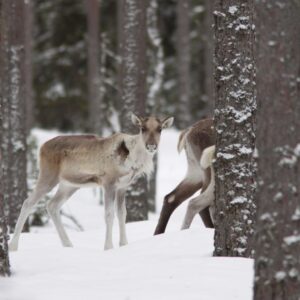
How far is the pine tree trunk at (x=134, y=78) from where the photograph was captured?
13.6 meters

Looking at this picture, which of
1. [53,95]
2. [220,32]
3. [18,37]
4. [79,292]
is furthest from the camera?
[53,95]

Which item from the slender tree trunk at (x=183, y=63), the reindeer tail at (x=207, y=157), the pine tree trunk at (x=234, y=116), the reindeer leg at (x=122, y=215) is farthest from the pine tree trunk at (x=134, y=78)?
the slender tree trunk at (x=183, y=63)

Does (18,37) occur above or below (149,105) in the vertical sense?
above

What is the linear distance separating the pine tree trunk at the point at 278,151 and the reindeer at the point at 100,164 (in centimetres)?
489

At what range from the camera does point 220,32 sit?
7.49 meters

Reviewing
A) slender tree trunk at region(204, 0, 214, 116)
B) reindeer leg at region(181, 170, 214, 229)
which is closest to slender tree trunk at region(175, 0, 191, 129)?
slender tree trunk at region(204, 0, 214, 116)

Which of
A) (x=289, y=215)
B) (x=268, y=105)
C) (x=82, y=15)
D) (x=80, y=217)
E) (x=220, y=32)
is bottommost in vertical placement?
(x=80, y=217)

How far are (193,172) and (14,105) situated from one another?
158 inches

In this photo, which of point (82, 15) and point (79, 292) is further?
point (82, 15)

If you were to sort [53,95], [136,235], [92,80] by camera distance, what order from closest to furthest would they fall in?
[136,235] → [92,80] → [53,95]

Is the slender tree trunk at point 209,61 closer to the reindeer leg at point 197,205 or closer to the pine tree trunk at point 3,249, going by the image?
the reindeer leg at point 197,205

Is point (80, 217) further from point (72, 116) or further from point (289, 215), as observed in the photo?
point (72, 116)

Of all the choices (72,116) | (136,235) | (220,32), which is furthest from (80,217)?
(72,116)

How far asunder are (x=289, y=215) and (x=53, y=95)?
27287mm
